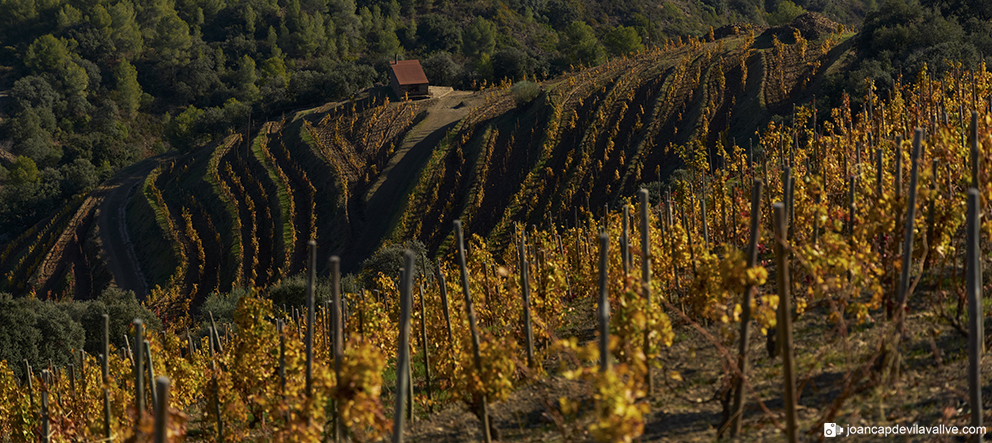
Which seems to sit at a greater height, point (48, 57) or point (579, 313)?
point (48, 57)

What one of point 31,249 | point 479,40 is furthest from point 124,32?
point 31,249

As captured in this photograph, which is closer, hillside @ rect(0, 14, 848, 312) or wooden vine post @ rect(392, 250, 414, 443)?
wooden vine post @ rect(392, 250, 414, 443)

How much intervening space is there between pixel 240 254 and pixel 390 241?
33.9 feet

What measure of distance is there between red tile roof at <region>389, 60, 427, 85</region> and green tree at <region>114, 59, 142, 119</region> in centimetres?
5174

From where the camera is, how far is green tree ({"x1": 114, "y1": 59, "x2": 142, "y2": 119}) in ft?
319

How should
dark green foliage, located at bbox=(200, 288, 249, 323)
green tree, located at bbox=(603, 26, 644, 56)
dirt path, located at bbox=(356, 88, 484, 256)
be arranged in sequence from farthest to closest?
green tree, located at bbox=(603, 26, 644, 56), dirt path, located at bbox=(356, 88, 484, 256), dark green foliage, located at bbox=(200, 288, 249, 323)

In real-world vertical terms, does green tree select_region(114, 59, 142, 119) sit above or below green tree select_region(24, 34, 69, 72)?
below

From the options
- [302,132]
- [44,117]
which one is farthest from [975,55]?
[44,117]

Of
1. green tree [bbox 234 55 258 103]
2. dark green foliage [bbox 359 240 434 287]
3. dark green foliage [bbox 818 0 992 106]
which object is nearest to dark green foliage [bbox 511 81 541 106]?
dark green foliage [bbox 359 240 434 287]

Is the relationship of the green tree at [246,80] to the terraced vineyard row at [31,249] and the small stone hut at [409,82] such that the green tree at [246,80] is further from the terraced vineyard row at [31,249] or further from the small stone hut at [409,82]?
the small stone hut at [409,82]

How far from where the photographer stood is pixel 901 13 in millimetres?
40656

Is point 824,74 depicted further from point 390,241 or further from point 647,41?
point 647,41

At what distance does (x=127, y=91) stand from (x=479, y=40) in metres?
50.2

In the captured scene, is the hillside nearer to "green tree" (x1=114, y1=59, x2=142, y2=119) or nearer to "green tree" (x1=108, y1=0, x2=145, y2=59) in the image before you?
"green tree" (x1=114, y1=59, x2=142, y2=119)
